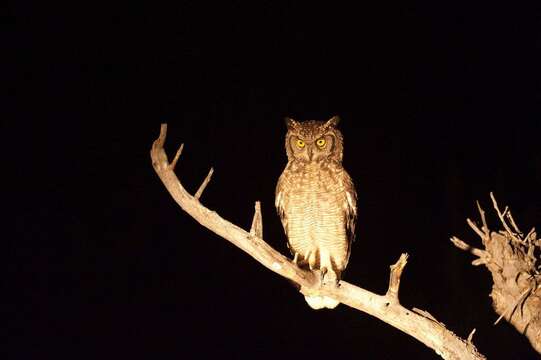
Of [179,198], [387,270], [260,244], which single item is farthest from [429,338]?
[387,270]

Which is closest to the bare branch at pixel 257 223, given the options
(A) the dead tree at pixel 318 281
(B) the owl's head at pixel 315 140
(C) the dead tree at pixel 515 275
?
(A) the dead tree at pixel 318 281

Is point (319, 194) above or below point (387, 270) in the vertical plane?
above

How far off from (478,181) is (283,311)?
1.14m

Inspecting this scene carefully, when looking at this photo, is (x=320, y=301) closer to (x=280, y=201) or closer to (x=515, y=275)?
(x=280, y=201)

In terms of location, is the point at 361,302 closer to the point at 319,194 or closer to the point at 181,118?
the point at 319,194

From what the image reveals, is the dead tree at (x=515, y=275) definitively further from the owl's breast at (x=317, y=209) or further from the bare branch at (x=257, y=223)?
the bare branch at (x=257, y=223)

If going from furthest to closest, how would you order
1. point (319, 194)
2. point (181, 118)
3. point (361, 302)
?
point (181, 118) < point (319, 194) < point (361, 302)

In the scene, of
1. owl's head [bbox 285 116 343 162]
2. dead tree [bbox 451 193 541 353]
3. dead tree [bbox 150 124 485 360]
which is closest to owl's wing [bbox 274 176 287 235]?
owl's head [bbox 285 116 343 162]

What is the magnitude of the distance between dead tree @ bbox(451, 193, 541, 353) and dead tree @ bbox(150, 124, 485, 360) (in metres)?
0.25

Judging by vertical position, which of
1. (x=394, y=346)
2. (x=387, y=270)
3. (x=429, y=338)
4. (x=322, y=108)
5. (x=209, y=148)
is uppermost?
(x=322, y=108)

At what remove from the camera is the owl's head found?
A: 2139 mm

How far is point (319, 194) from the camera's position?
7.20 ft

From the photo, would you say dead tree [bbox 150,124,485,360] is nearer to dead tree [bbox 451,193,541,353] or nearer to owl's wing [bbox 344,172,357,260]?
dead tree [bbox 451,193,541,353]

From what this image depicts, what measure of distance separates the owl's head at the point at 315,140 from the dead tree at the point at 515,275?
562 millimetres
